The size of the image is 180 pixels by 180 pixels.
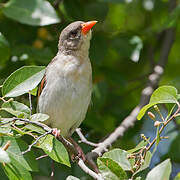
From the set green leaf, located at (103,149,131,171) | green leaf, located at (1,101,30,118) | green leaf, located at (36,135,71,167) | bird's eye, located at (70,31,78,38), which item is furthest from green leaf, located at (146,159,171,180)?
bird's eye, located at (70,31,78,38)

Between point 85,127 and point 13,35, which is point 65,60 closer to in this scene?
point 13,35

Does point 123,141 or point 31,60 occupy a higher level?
point 31,60

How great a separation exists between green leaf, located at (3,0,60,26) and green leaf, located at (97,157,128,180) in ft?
5.26

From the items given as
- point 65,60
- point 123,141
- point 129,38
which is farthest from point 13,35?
point 123,141

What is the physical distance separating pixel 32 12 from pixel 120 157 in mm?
1701

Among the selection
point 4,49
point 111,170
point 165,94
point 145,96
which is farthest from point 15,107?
point 145,96

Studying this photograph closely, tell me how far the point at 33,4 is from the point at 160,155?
2.11 meters

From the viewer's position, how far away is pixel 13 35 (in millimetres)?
4625

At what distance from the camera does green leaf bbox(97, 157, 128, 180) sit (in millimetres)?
2686

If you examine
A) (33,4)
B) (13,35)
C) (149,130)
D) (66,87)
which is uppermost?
(33,4)

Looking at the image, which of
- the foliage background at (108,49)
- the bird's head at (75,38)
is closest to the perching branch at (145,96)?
the foliage background at (108,49)

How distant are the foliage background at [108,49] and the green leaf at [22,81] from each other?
2.85 ft

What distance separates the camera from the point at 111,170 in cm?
271

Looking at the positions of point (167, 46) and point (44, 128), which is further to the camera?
point (167, 46)
